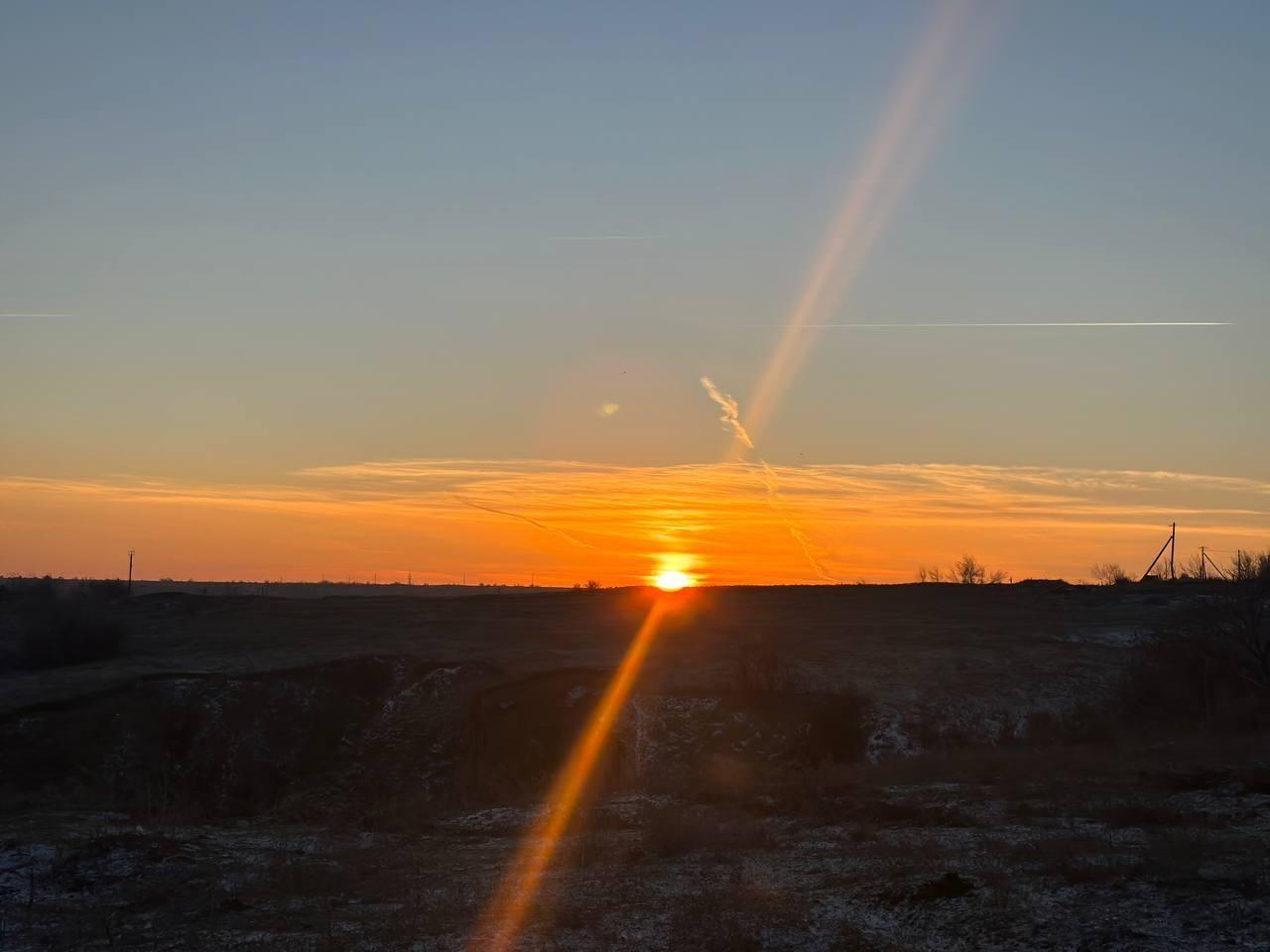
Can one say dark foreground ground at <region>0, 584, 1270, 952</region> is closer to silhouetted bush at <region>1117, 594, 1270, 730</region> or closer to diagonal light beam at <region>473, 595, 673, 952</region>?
silhouetted bush at <region>1117, 594, 1270, 730</region>

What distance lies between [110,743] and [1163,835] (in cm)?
2472

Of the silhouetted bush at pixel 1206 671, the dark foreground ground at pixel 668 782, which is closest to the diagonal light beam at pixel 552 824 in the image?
the dark foreground ground at pixel 668 782

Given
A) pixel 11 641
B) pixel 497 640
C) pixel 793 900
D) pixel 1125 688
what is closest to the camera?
pixel 793 900

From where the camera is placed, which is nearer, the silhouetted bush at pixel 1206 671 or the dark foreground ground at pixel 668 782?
the dark foreground ground at pixel 668 782

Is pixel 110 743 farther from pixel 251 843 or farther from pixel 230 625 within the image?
pixel 230 625

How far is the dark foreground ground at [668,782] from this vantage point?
44.0 ft

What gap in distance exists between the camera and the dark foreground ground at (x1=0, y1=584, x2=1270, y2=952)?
44.0 ft

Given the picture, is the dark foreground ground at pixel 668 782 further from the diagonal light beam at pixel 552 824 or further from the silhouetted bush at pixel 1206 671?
the diagonal light beam at pixel 552 824

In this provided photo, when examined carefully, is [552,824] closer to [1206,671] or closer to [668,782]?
[668,782]

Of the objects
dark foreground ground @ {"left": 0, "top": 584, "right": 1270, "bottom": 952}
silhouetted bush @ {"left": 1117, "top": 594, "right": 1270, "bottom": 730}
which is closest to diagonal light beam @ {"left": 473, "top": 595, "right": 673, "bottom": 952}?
dark foreground ground @ {"left": 0, "top": 584, "right": 1270, "bottom": 952}

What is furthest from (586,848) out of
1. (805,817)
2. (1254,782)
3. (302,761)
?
(302,761)

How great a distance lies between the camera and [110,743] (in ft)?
98.4

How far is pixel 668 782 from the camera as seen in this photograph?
24375 mm

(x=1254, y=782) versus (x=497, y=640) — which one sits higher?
(x=497, y=640)
